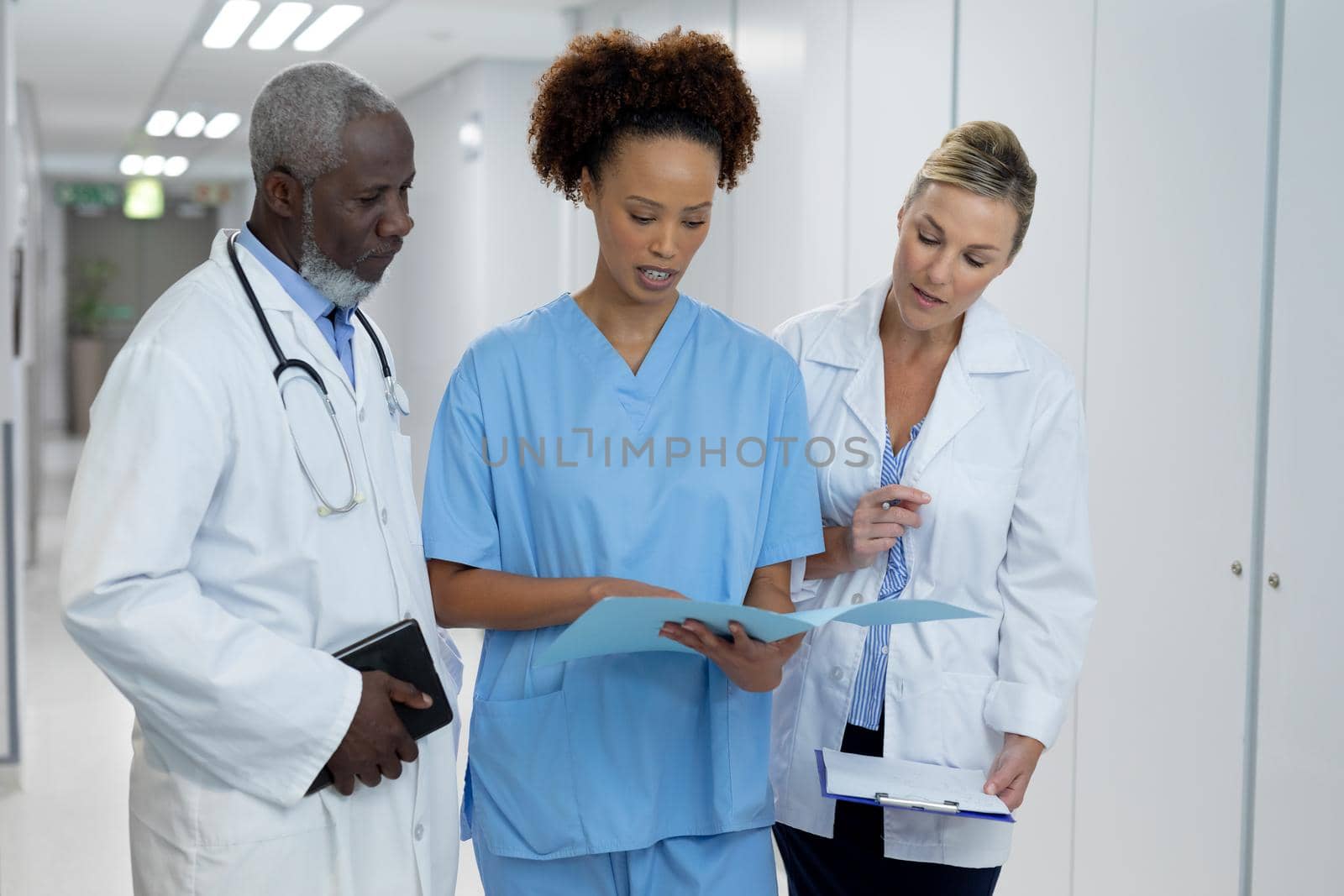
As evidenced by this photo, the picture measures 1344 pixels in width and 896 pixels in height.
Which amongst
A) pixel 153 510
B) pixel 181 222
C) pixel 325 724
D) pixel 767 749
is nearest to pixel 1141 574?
pixel 767 749

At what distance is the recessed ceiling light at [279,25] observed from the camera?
5465 millimetres

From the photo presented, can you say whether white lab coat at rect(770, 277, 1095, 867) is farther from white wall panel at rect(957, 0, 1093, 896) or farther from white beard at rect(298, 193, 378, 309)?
white wall panel at rect(957, 0, 1093, 896)

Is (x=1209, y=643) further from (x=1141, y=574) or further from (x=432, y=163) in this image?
(x=432, y=163)

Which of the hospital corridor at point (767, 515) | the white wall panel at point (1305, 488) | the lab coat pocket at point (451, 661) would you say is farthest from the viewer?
the white wall panel at point (1305, 488)

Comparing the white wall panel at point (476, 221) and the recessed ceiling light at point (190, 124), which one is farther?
the recessed ceiling light at point (190, 124)

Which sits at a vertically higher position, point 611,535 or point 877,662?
point 611,535

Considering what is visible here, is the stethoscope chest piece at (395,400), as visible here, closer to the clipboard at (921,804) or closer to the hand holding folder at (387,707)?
the hand holding folder at (387,707)

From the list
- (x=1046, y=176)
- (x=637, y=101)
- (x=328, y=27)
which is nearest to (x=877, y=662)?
(x=637, y=101)

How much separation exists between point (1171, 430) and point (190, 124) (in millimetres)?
8373

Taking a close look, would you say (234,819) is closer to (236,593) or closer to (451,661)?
(236,593)

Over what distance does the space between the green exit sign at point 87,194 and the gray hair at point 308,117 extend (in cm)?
1521

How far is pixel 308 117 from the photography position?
1.36m

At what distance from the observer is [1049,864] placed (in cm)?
287

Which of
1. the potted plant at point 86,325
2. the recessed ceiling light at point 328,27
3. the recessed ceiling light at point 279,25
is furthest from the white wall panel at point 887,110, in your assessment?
the potted plant at point 86,325
